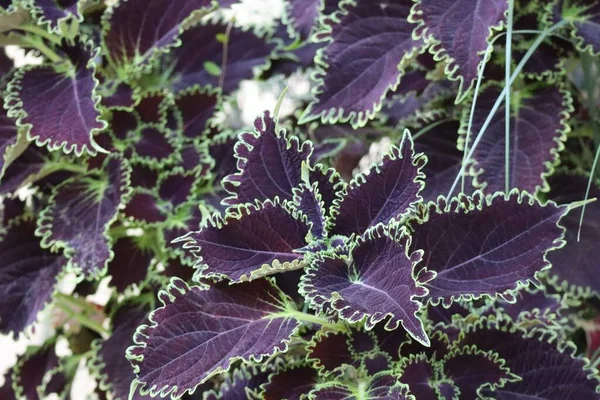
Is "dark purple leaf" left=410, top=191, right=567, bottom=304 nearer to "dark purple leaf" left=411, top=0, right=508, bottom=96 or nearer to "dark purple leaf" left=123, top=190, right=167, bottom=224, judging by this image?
"dark purple leaf" left=411, top=0, right=508, bottom=96

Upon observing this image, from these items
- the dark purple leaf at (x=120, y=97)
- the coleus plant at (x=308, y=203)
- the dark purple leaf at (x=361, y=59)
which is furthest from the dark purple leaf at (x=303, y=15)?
the dark purple leaf at (x=120, y=97)

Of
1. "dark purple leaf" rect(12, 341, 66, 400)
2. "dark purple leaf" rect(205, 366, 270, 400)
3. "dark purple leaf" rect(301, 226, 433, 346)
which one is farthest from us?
"dark purple leaf" rect(12, 341, 66, 400)

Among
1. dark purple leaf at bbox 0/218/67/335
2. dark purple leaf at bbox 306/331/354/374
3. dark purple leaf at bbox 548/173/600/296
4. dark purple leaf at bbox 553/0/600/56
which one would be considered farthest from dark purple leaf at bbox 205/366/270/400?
dark purple leaf at bbox 553/0/600/56

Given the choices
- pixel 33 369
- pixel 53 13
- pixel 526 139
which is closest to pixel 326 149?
pixel 526 139

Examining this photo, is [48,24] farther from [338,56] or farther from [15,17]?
[338,56]

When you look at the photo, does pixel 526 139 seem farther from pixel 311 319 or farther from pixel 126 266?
pixel 126 266

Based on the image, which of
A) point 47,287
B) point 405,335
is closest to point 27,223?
point 47,287
